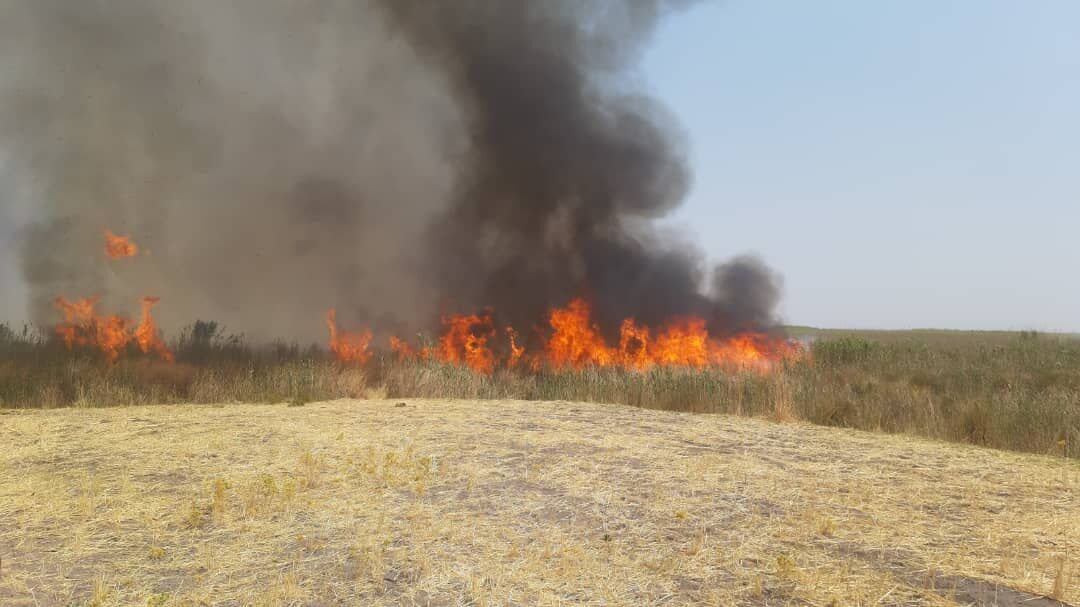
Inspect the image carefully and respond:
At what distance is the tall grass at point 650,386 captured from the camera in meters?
11.6

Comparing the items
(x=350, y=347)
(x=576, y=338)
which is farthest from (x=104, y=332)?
(x=576, y=338)

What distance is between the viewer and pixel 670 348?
2298cm

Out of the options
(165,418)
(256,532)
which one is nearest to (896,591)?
(256,532)

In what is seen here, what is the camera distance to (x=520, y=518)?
633 centimetres

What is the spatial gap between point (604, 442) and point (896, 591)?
5077 mm

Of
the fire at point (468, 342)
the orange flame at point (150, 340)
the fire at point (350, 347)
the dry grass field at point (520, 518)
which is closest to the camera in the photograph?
the dry grass field at point (520, 518)

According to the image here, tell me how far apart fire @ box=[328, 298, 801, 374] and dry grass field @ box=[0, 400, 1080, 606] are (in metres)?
11.0

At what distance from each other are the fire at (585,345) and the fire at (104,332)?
191 inches

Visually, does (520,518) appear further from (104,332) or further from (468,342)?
(104,332)

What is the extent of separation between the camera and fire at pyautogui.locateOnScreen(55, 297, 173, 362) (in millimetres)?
17797

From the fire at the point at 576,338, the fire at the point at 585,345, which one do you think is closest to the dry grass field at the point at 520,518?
the fire at the point at 585,345

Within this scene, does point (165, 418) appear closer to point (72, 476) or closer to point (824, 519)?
point (72, 476)

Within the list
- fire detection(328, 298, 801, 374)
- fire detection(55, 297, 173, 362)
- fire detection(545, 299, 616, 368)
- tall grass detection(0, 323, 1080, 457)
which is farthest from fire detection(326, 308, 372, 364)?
fire detection(545, 299, 616, 368)

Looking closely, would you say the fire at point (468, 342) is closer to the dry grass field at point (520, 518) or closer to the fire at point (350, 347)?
the fire at point (350, 347)
